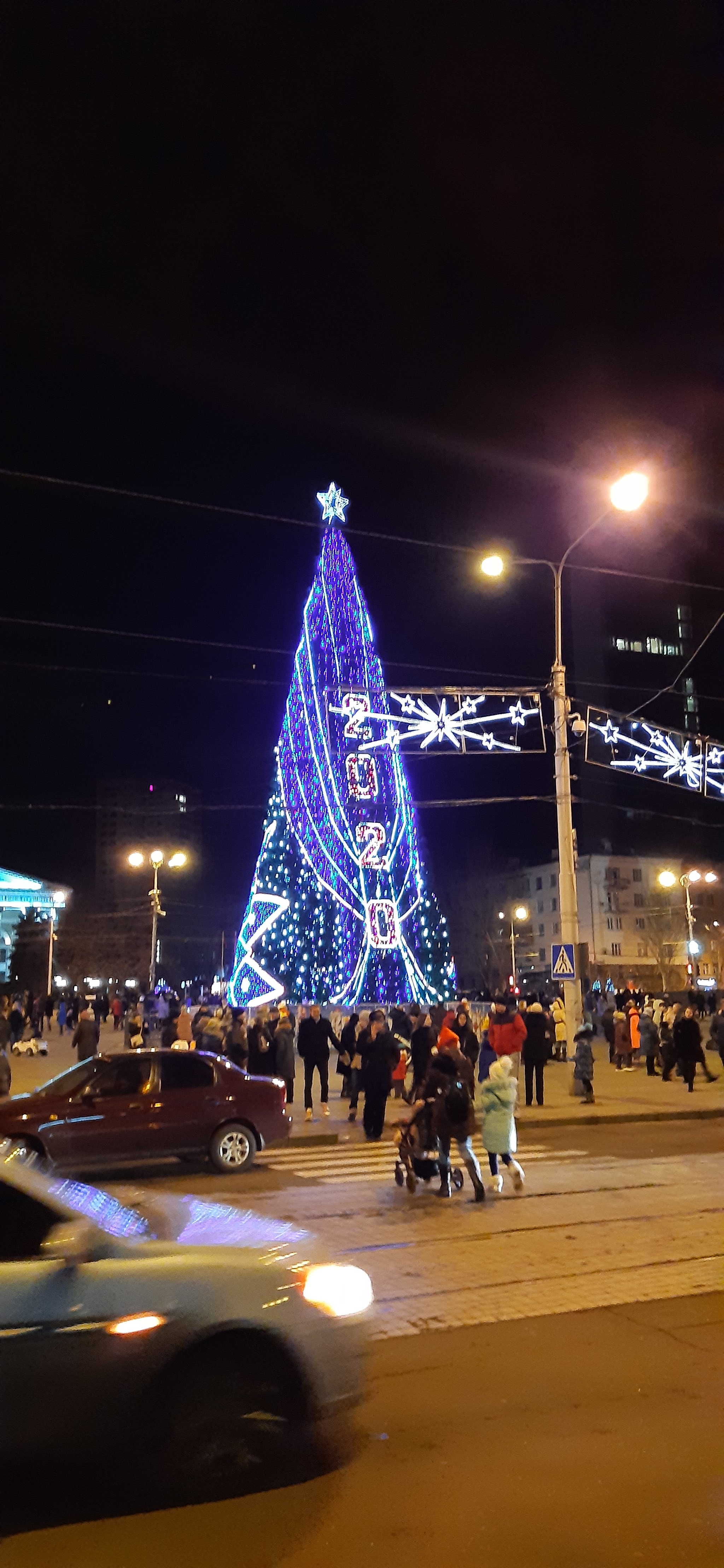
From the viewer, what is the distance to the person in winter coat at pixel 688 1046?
21578 millimetres

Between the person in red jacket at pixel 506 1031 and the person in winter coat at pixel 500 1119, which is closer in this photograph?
the person in winter coat at pixel 500 1119

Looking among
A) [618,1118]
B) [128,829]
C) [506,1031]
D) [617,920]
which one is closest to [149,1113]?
[506,1031]

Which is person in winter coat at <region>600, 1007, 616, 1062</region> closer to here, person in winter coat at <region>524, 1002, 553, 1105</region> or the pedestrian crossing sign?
the pedestrian crossing sign

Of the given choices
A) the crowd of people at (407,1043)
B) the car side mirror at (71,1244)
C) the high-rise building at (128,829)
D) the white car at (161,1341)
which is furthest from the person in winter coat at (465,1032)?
the high-rise building at (128,829)

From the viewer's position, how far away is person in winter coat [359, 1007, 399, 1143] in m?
15.1

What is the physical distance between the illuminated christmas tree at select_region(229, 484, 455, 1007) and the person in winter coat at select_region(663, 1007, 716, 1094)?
1330 cm

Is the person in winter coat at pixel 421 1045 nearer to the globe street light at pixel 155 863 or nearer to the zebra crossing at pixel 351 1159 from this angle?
the zebra crossing at pixel 351 1159

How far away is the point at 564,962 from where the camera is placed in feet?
67.6

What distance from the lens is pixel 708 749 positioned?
22156 mm

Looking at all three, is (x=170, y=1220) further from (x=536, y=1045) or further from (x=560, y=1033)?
(x=560, y=1033)

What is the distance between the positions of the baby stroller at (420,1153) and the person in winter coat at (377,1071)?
3011mm

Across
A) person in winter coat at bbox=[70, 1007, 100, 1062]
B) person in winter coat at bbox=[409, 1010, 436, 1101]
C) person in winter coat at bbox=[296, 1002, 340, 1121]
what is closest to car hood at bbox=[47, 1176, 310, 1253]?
person in winter coat at bbox=[409, 1010, 436, 1101]

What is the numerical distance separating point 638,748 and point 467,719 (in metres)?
3.37

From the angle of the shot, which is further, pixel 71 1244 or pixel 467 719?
pixel 467 719
